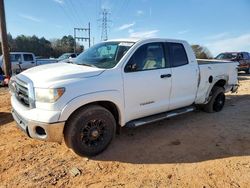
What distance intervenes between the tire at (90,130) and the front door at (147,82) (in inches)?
18.7

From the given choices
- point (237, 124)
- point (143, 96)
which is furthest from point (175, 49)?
point (237, 124)

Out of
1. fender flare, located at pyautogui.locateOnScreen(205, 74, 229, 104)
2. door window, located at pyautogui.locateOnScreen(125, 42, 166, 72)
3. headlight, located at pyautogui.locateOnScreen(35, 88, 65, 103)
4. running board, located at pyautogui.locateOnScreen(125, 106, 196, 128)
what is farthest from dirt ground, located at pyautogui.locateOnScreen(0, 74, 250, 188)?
door window, located at pyautogui.locateOnScreen(125, 42, 166, 72)

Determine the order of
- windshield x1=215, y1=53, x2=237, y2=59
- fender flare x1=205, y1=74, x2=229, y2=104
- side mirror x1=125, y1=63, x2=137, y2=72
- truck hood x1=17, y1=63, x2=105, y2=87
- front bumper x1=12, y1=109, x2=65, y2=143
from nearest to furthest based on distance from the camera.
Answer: front bumper x1=12, y1=109, x2=65, y2=143
truck hood x1=17, y1=63, x2=105, y2=87
side mirror x1=125, y1=63, x2=137, y2=72
fender flare x1=205, y1=74, x2=229, y2=104
windshield x1=215, y1=53, x2=237, y2=59

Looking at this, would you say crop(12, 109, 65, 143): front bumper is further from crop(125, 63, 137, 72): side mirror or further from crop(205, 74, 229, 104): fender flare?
crop(205, 74, 229, 104): fender flare

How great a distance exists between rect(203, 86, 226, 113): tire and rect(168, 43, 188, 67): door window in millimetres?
1652

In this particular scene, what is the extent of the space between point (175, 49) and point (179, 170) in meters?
2.74

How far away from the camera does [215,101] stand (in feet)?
23.4

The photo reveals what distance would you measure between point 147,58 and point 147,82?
1.67 ft

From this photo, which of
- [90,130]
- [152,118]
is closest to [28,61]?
[152,118]

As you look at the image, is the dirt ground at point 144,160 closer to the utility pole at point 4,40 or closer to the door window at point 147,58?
the door window at point 147,58

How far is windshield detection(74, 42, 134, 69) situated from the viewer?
4645 mm

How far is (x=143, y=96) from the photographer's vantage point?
4.80 metres

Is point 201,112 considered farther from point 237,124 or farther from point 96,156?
point 96,156

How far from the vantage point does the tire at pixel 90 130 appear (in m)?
4.00
